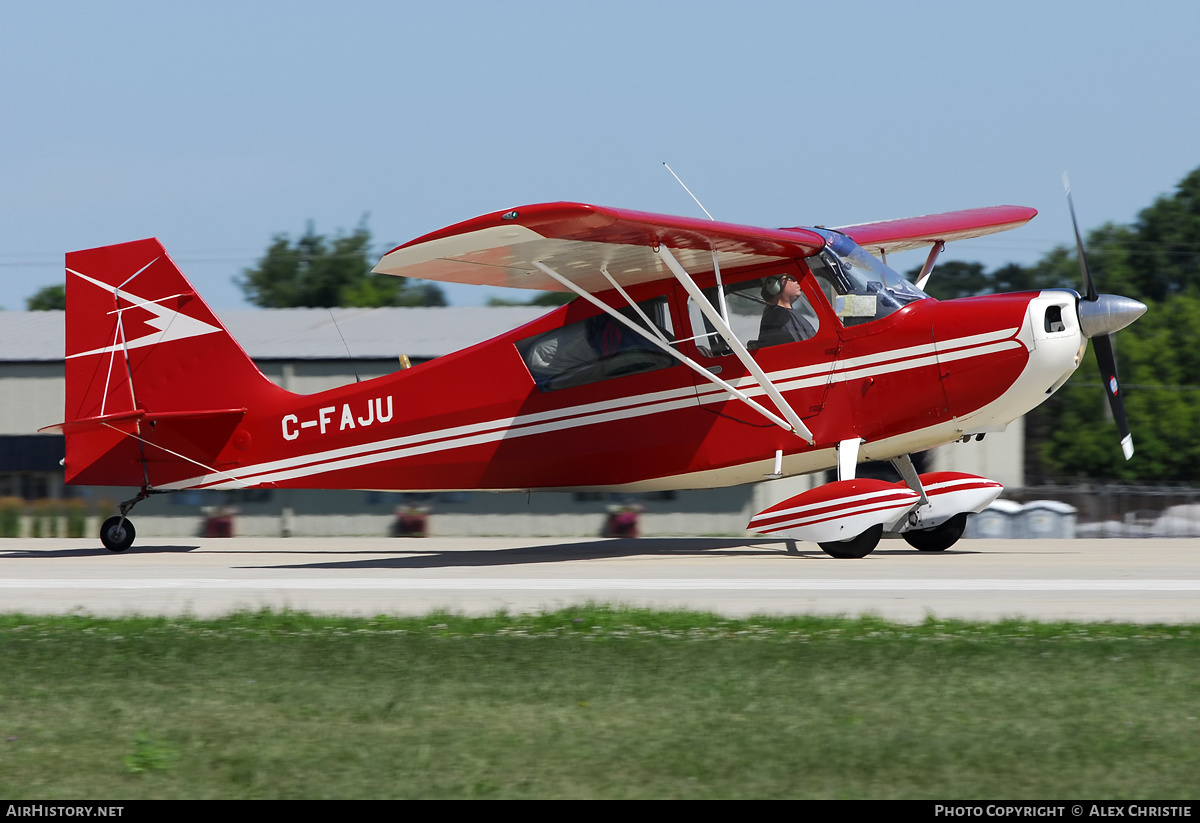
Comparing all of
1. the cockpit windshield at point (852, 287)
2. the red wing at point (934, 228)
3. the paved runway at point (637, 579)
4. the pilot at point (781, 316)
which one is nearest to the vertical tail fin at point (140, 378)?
the paved runway at point (637, 579)

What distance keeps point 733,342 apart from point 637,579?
2648mm

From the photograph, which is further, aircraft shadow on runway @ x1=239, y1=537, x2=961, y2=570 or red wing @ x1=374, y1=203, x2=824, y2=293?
aircraft shadow on runway @ x1=239, y1=537, x2=961, y2=570

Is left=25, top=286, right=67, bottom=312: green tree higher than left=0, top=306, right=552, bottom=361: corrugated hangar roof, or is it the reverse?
left=25, top=286, right=67, bottom=312: green tree

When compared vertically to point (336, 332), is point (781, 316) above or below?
below

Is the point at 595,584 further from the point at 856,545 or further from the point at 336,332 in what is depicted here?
the point at 336,332

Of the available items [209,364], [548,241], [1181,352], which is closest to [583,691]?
[548,241]

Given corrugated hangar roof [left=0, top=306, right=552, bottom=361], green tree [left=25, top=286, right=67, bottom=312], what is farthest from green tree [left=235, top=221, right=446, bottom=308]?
corrugated hangar roof [left=0, top=306, right=552, bottom=361]

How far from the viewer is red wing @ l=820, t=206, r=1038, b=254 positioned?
46.1 ft

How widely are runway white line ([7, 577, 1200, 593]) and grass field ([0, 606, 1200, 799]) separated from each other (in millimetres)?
2007

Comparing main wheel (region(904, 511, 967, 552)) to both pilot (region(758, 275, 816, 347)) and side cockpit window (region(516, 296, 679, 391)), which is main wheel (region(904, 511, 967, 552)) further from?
side cockpit window (region(516, 296, 679, 391))

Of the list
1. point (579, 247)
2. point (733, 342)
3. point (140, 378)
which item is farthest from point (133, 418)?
point (733, 342)

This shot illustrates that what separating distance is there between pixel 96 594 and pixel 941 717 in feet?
22.9

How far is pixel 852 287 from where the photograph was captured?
37.7 ft
